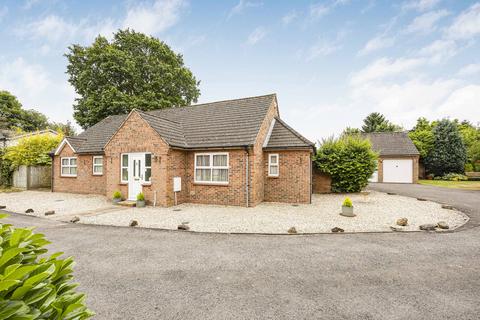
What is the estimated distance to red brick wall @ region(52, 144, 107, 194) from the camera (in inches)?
661

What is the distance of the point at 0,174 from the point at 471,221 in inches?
1343

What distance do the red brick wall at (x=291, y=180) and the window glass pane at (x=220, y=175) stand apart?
265 centimetres

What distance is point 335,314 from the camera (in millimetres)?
3416

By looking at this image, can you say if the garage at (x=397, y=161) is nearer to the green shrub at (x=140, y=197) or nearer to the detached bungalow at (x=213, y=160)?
the detached bungalow at (x=213, y=160)

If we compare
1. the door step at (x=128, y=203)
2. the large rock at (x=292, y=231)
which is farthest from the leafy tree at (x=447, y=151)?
the door step at (x=128, y=203)

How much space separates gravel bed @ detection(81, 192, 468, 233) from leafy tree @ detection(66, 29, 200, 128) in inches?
840

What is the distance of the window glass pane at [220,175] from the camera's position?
12.5 metres

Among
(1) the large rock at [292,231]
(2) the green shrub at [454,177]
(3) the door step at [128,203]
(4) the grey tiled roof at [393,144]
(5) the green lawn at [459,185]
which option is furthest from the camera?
(2) the green shrub at [454,177]

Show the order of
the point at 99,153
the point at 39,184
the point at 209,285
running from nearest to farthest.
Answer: the point at 209,285
the point at 99,153
the point at 39,184

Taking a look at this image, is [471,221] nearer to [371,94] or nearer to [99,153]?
[371,94]

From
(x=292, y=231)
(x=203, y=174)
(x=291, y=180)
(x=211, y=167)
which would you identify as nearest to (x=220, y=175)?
(x=211, y=167)

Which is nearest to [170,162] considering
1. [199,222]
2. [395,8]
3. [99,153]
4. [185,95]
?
[199,222]

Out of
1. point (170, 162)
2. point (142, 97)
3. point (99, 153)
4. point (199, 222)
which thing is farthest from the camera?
point (142, 97)

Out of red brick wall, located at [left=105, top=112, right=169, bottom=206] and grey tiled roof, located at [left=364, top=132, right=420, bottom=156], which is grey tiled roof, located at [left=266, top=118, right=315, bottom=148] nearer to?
red brick wall, located at [left=105, top=112, right=169, bottom=206]
